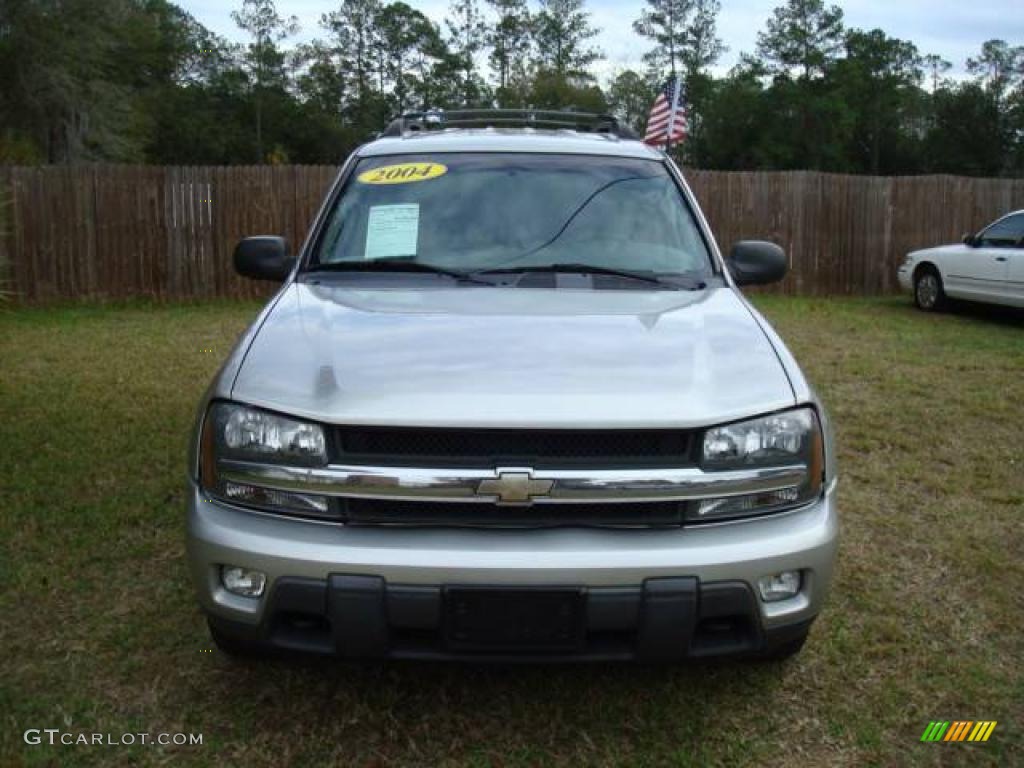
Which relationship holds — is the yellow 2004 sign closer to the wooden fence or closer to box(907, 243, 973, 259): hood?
the wooden fence

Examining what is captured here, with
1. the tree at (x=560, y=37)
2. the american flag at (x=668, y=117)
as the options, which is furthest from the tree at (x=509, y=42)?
the american flag at (x=668, y=117)

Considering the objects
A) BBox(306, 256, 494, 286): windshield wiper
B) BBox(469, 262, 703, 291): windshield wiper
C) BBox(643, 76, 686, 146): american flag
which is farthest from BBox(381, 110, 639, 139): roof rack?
BBox(643, 76, 686, 146): american flag

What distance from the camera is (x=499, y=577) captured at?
2186 mm

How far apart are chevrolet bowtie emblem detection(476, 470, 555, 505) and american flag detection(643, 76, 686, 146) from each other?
1413 cm

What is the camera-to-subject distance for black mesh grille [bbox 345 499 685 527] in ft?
7.54

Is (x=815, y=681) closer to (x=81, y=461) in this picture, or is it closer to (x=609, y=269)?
(x=609, y=269)

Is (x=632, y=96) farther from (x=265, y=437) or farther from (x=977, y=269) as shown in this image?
(x=265, y=437)

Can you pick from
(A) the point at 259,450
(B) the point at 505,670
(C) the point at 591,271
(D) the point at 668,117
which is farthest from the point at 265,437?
(D) the point at 668,117

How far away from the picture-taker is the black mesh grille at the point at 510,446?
2.29 m

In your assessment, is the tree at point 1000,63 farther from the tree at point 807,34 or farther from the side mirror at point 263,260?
the side mirror at point 263,260

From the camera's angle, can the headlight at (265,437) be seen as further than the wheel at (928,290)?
No

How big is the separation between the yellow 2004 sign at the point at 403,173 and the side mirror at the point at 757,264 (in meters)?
1.29

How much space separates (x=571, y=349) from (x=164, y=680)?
166 cm

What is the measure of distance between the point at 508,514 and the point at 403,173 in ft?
6.41
